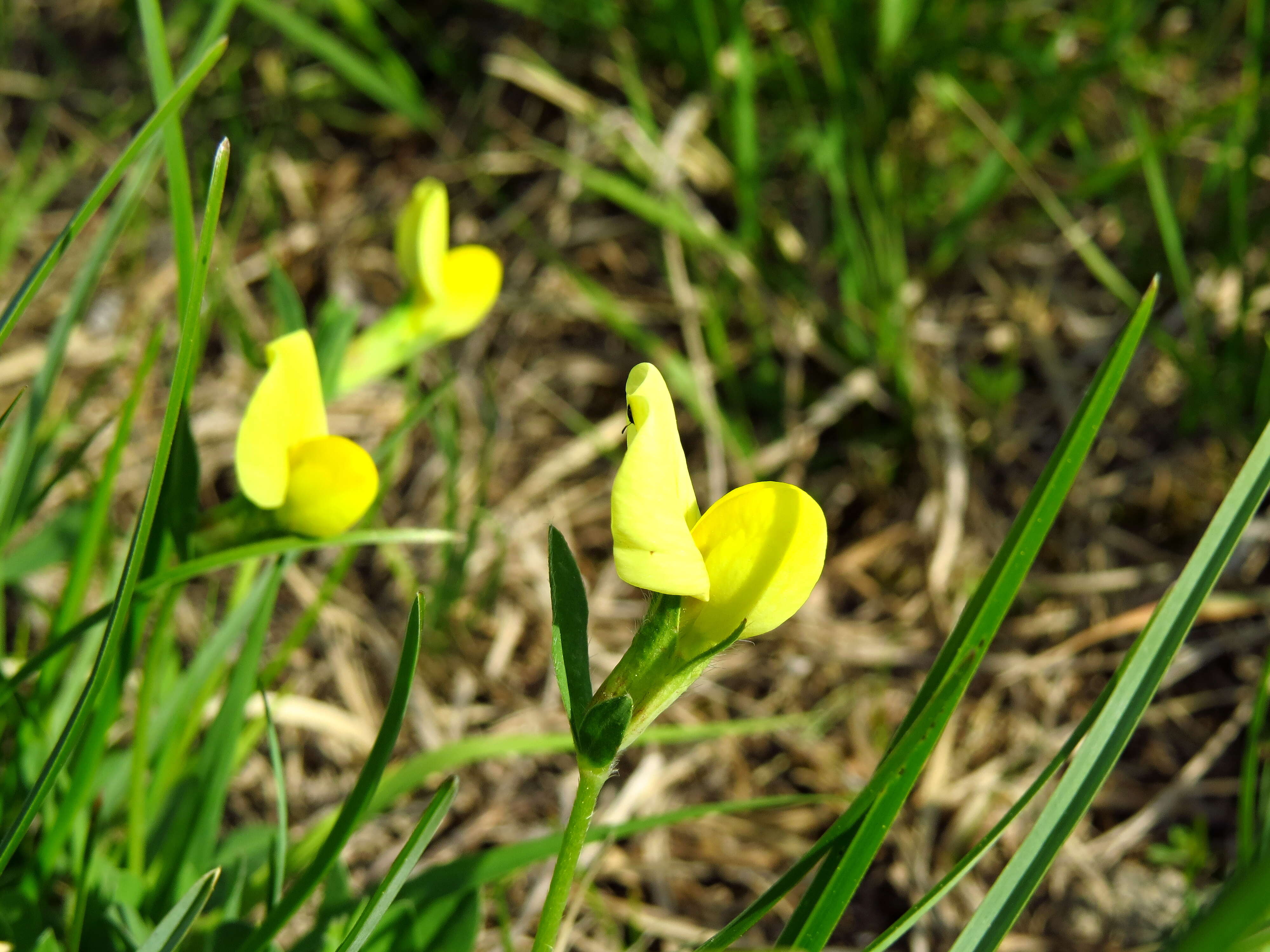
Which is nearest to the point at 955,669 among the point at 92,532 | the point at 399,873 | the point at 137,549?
the point at 399,873

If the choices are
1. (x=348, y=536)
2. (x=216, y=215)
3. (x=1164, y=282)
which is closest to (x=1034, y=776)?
(x=1164, y=282)

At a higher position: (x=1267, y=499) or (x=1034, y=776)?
(x=1267, y=499)

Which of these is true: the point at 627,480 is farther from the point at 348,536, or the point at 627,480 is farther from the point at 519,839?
the point at 519,839

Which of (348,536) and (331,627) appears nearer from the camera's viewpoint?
(348,536)

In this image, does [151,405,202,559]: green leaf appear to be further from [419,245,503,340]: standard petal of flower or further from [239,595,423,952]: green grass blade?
[419,245,503,340]: standard petal of flower

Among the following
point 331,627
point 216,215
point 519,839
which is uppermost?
point 216,215

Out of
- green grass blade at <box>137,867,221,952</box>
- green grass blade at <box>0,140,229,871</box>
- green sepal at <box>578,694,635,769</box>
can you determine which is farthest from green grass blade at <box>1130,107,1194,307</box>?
green grass blade at <box>137,867,221,952</box>

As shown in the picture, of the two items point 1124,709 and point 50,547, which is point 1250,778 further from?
point 50,547
